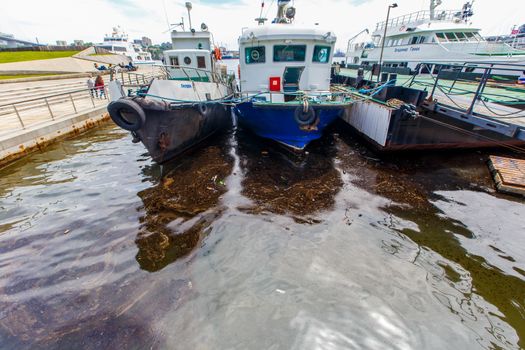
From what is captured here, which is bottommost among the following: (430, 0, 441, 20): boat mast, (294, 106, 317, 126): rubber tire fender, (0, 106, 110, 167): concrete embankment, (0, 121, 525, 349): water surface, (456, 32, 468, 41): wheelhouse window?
(0, 121, 525, 349): water surface

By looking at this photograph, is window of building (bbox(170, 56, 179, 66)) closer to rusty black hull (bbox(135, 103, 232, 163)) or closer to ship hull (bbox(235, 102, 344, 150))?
rusty black hull (bbox(135, 103, 232, 163))

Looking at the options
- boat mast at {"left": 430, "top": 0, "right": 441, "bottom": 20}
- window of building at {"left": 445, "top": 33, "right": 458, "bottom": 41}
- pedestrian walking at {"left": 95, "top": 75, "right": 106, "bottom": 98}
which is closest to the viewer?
pedestrian walking at {"left": 95, "top": 75, "right": 106, "bottom": 98}

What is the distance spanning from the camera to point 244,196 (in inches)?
243

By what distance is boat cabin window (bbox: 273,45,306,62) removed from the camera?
30.8 ft

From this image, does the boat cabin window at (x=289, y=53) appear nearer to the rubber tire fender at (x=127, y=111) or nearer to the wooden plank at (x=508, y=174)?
the rubber tire fender at (x=127, y=111)

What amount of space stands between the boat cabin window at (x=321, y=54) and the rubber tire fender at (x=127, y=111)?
6.91 metres

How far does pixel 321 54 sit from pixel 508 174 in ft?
23.6

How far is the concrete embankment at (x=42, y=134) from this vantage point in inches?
312

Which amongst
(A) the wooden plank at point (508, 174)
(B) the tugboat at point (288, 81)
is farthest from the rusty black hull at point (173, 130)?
(A) the wooden plank at point (508, 174)

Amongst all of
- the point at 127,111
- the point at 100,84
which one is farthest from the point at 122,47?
the point at 127,111

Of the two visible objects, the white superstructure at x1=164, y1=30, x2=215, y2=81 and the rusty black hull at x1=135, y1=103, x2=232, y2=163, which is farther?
the white superstructure at x1=164, y1=30, x2=215, y2=81

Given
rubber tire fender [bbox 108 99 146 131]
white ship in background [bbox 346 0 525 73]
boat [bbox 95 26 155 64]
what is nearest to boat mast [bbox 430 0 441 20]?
white ship in background [bbox 346 0 525 73]

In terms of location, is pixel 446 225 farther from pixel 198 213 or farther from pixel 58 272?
pixel 58 272

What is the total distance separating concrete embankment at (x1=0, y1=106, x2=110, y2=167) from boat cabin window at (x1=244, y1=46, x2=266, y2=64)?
27.3 feet
